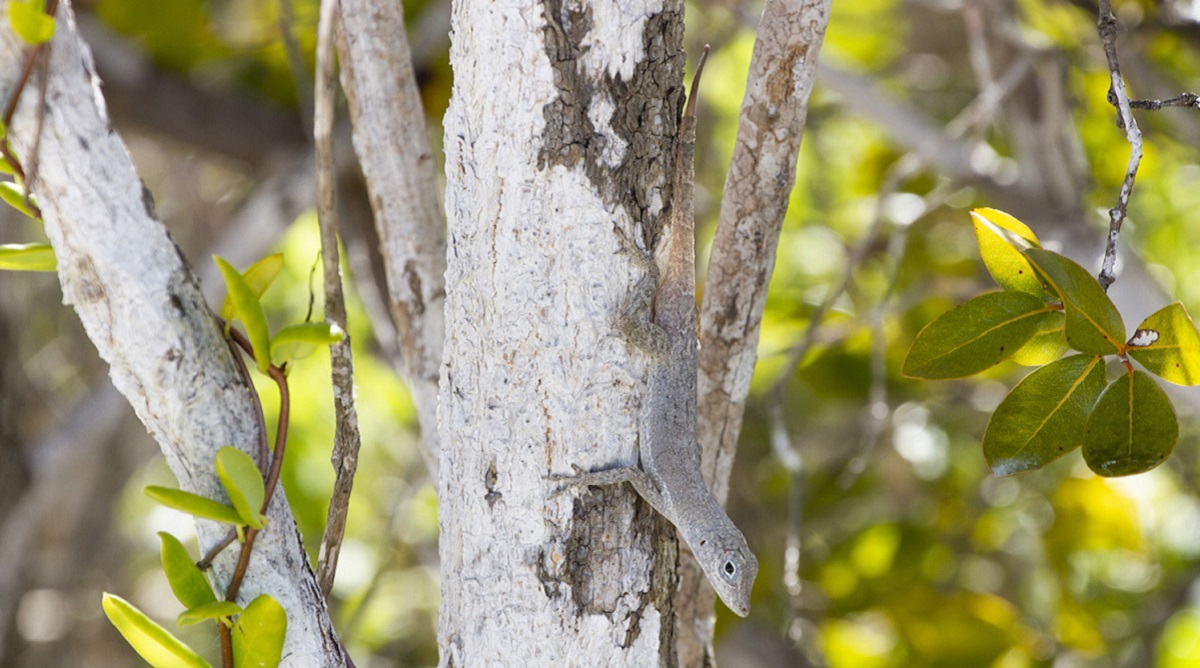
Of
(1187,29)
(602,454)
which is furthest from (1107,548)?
(602,454)

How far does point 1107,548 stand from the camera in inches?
105

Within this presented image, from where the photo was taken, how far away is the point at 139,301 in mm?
882

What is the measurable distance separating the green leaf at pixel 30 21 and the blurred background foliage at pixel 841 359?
93cm

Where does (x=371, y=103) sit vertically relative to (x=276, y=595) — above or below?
above

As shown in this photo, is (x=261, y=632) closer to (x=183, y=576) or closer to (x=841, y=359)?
(x=183, y=576)

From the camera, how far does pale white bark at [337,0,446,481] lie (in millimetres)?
1186

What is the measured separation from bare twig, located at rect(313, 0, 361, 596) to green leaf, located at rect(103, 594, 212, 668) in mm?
171

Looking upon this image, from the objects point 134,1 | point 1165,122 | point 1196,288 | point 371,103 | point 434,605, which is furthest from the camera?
point 434,605

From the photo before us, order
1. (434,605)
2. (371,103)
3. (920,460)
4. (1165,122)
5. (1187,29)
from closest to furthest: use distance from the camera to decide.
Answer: (371,103) → (1187,29) → (1165,122) → (920,460) → (434,605)

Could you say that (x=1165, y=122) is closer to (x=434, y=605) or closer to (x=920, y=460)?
(x=920, y=460)

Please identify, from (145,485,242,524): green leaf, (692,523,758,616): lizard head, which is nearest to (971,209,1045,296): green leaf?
(692,523,758,616): lizard head

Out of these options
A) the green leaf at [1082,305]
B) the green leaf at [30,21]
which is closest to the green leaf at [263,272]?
the green leaf at [30,21]

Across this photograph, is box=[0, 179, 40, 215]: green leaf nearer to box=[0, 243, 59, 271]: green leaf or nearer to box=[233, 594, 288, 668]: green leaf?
box=[0, 243, 59, 271]: green leaf

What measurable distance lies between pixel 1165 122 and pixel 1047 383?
194cm
